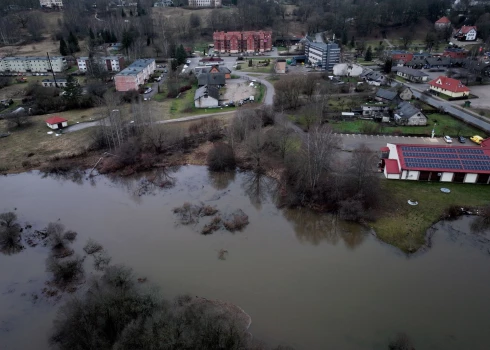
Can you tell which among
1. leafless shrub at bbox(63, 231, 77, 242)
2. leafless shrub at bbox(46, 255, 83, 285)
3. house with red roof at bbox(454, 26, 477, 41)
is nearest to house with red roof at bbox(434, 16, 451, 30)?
house with red roof at bbox(454, 26, 477, 41)

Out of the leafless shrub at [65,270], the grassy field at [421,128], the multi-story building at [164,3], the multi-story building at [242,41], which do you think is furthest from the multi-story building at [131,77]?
the multi-story building at [164,3]

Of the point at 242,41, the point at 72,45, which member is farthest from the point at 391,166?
the point at 72,45

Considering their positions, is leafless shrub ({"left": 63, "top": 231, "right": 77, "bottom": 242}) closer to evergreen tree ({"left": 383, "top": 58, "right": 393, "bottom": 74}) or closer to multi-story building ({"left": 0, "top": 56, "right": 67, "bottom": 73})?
multi-story building ({"left": 0, "top": 56, "right": 67, "bottom": 73})

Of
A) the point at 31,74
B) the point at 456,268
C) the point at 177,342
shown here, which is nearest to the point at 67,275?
the point at 177,342

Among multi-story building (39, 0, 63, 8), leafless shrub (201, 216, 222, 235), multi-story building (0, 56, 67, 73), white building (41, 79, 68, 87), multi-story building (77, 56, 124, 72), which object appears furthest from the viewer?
multi-story building (39, 0, 63, 8)

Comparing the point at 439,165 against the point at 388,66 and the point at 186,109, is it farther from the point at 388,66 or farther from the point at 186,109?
the point at 388,66

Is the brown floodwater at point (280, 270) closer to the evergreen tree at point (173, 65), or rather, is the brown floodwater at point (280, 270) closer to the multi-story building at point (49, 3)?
the evergreen tree at point (173, 65)
